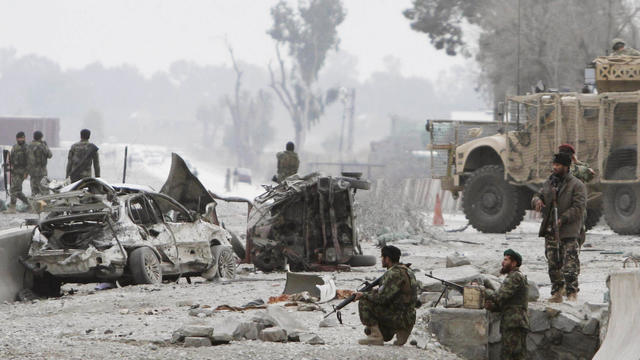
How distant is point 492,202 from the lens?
2402 cm

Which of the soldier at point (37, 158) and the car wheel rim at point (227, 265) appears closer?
the car wheel rim at point (227, 265)

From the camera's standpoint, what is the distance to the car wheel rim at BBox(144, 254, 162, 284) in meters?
13.6

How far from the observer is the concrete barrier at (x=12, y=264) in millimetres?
13375

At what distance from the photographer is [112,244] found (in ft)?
43.4

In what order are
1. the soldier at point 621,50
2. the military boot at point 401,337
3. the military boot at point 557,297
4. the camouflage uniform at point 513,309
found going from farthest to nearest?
the soldier at point 621,50 < the military boot at point 557,297 < the military boot at point 401,337 < the camouflage uniform at point 513,309

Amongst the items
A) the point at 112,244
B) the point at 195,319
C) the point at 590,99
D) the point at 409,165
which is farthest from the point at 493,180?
the point at 409,165

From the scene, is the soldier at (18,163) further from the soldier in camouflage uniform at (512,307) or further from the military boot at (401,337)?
the soldier in camouflage uniform at (512,307)

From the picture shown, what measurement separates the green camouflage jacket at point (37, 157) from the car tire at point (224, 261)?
10719mm

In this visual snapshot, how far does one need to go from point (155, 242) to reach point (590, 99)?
400 inches

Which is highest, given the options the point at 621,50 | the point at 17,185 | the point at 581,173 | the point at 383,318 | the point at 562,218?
the point at 621,50

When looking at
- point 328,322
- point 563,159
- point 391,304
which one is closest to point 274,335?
point 391,304

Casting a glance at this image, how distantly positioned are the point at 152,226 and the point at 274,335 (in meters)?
4.87

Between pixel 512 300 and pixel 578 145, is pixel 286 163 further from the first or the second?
pixel 512 300

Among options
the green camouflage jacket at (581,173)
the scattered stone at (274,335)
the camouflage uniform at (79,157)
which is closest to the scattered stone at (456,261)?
the green camouflage jacket at (581,173)
